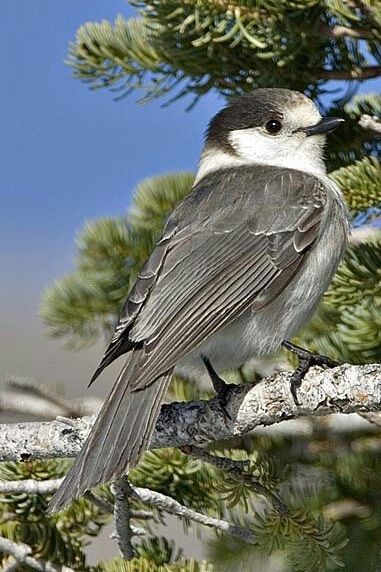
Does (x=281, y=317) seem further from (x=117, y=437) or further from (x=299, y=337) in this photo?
(x=117, y=437)

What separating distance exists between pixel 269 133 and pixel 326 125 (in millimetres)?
336

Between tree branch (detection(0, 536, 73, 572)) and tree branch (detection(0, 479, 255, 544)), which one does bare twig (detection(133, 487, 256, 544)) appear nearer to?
tree branch (detection(0, 479, 255, 544))

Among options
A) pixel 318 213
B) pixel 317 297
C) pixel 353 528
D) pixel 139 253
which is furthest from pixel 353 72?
pixel 353 528

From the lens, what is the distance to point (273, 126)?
6.77 ft

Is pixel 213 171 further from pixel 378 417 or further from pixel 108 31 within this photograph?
pixel 378 417

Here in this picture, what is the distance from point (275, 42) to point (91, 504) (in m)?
0.83

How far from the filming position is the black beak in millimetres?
1730

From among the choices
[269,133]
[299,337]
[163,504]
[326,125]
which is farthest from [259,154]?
[163,504]

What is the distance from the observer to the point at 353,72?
66.2 inches

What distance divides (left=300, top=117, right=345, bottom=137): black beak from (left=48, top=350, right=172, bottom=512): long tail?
53 centimetres

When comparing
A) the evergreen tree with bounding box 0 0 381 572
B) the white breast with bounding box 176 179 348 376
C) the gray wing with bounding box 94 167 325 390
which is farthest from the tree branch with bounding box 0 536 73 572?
the white breast with bounding box 176 179 348 376

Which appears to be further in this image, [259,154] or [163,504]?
[259,154]

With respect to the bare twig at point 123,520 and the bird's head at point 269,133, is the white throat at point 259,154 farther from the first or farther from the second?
the bare twig at point 123,520

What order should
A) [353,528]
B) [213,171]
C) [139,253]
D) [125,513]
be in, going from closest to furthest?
[125,513] → [353,528] → [139,253] → [213,171]
